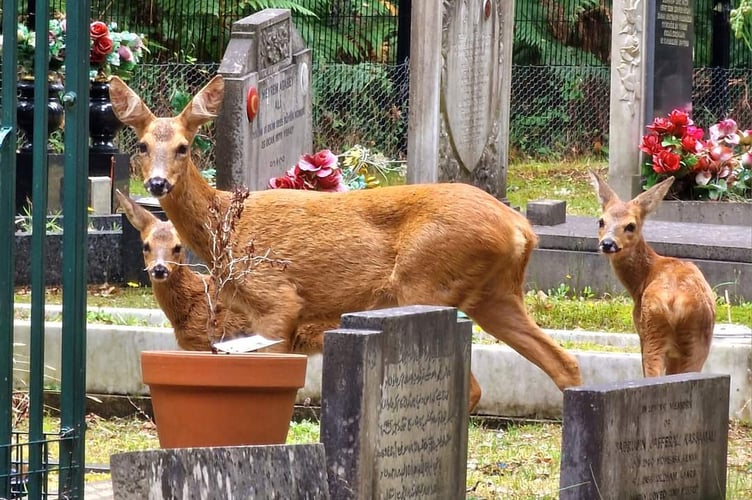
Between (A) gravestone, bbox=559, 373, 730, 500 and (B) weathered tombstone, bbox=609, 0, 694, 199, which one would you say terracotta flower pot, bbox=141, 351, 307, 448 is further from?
(B) weathered tombstone, bbox=609, 0, 694, 199

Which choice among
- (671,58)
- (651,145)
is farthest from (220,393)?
(671,58)

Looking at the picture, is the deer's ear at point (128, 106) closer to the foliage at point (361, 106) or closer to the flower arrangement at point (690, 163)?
the flower arrangement at point (690, 163)

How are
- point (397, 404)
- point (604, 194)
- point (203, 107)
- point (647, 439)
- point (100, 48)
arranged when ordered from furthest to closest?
point (100, 48) → point (604, 194) → point (203, 107) → point (647, 439) → point (397, 404)

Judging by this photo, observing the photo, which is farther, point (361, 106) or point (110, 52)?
point (361, 106)

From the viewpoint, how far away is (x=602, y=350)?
8469 mm

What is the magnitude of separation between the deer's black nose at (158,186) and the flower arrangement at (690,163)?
7.83 metres

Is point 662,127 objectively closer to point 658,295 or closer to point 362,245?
point 658,295

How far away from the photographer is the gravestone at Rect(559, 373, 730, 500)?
Answer: 5.26m

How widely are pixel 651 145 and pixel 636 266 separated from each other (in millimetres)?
6654

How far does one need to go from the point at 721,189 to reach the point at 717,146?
54cm

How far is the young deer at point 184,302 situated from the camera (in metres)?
7.47

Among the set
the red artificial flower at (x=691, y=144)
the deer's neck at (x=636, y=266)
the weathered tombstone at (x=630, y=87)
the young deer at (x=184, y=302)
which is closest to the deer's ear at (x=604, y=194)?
the deer's neck at (x=636, y=266)

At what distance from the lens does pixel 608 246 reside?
25.1ft

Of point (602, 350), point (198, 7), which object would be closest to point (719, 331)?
point (602, 350)
